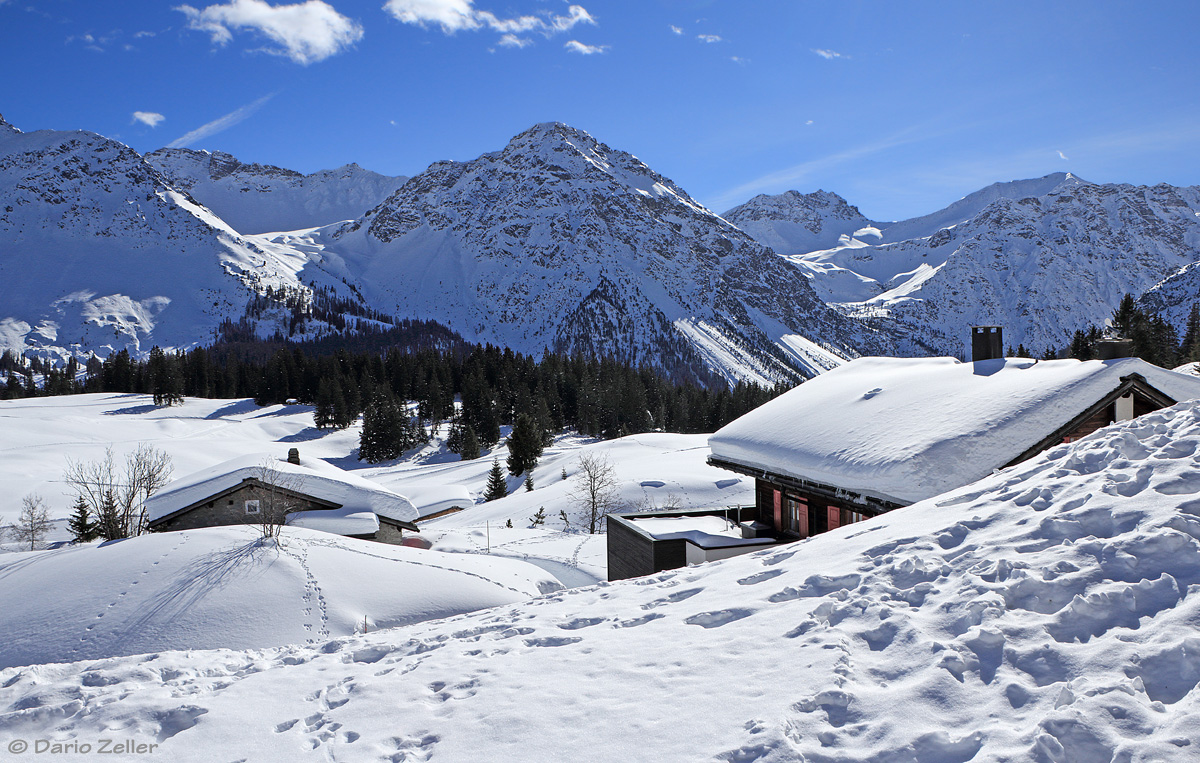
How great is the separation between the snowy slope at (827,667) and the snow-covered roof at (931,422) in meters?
3.96

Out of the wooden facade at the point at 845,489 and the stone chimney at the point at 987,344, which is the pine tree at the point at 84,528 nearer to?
the wooden facade at the point at 845,489

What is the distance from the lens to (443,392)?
97125 millimetres

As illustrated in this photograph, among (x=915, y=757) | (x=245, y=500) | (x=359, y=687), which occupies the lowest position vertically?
(x=245, y=500)

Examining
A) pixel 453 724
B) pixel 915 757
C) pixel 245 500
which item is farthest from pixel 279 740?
pixel 245 500

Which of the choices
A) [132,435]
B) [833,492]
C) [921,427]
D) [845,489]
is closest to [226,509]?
[833,492]

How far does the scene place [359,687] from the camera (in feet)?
20.8

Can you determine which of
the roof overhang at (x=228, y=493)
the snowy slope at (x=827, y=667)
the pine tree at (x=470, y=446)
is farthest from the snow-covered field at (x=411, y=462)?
the snowy slope at (x=827, y=667)

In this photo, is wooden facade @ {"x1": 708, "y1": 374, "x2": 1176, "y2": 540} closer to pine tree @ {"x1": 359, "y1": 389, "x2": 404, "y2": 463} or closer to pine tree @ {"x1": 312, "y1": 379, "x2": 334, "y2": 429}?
pine tree @ {"x1": 359, "y1": 389, "x2": 404, "y2": 463}

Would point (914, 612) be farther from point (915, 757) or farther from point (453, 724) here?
point (453, 724)

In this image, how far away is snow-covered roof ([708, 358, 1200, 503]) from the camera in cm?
1201

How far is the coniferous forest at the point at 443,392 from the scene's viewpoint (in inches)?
3317

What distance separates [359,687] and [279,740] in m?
0.98

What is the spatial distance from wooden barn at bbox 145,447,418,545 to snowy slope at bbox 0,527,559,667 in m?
7.88

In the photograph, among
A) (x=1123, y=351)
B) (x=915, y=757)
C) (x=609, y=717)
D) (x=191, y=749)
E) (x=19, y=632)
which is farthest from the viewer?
(x=1123, y=351)
